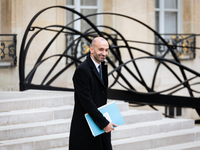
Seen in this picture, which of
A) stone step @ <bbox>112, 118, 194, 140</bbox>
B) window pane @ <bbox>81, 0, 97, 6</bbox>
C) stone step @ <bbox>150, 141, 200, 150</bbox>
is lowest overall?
stone step @ <bbox>150, 141, 200, 150</bbox>

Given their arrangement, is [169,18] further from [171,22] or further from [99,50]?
[99,50]

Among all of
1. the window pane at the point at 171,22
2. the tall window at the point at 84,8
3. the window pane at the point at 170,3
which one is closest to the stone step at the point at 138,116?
the tall window at the point at 84,8

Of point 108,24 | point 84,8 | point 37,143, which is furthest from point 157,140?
point 84,8

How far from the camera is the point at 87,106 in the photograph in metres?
2.55

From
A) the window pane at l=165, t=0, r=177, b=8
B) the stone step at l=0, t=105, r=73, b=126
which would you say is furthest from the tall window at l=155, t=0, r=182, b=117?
the stone step at l=0, t=105, r=73, b=126

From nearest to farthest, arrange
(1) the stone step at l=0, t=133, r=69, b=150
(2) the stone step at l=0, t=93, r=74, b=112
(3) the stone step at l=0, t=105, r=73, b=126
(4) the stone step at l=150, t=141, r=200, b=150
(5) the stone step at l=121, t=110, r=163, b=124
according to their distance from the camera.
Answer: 1. (1) the stone step at l=0, t=133, r=69, b=150
2. (3) the stone step at l=0, t=105, r=73, b=126
3. (4) the stone step at l=150, t=141, r=200, b=150
4. (2) the stone step at l=0, t=93, r=74, b=112
5. (5) the stone step at l=121, t=110, r=163, b=124

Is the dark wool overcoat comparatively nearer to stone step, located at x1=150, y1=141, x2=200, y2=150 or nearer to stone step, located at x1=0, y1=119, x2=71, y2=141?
stone step, located at x1=0, y1=119, x2=71, y2=141

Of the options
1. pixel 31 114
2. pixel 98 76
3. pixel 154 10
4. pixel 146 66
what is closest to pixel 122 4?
pixel 154 10

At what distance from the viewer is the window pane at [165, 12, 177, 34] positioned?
34.1 feet

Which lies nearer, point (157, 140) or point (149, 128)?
point (157, 140)

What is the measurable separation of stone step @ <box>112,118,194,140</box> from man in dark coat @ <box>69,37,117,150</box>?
180 centimetres

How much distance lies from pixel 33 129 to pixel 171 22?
23.8 ft

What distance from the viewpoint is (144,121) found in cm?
512

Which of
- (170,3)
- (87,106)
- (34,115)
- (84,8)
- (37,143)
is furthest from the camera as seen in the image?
(170,3)
